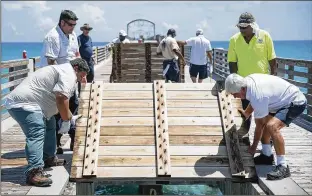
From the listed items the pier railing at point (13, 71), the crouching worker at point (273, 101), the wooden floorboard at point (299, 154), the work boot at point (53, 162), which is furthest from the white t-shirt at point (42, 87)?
the pier railing at point (13, 71)

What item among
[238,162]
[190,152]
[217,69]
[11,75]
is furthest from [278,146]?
[217,69]

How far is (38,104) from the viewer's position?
208 inches

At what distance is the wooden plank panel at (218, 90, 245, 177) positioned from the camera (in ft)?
18.2

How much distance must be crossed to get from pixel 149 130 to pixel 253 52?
6.34 feet

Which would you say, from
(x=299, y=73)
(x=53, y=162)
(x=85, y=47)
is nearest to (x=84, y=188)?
(x=53, y=162)

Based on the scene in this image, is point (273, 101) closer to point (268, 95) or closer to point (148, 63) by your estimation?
point (268, 95)

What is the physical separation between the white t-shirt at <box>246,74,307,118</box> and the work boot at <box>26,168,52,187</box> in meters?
2.74

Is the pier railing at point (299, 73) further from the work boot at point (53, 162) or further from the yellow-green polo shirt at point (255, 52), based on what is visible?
Result: the work boot at point (53, 162)

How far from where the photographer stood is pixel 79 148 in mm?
5832

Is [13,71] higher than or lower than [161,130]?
higher

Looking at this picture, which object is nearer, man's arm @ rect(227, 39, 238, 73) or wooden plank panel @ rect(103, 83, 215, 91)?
man's arm @ rect(227, 39, 238, 73)

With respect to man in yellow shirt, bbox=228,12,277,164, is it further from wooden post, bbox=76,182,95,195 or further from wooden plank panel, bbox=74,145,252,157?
wooden post, bbox=76,182,95,195

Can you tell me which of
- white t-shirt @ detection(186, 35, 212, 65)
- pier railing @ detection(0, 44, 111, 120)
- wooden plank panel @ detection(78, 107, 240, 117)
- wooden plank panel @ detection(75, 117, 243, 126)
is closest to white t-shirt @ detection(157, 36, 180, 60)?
white t-shirt @ detection(186, 35, 212, 65)

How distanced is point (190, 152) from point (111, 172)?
115 cm
